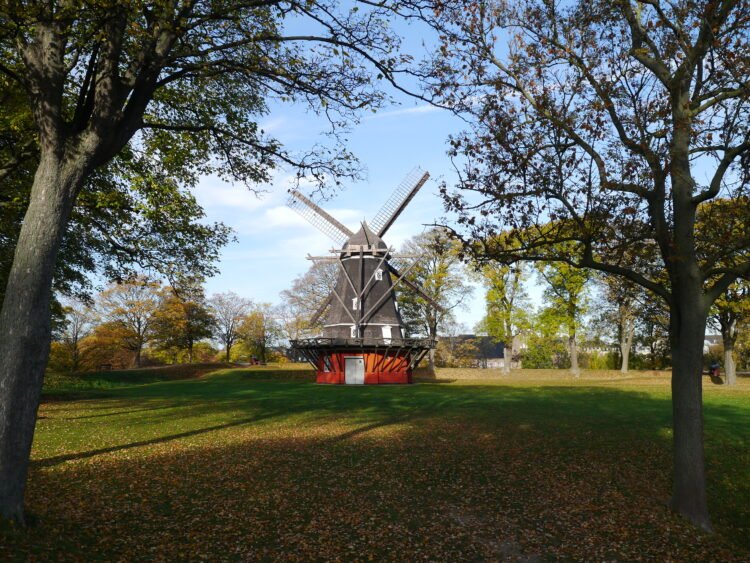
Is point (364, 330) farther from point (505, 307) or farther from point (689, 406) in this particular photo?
point (689, 406)

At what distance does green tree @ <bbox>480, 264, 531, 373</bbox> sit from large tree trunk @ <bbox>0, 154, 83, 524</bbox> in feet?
140

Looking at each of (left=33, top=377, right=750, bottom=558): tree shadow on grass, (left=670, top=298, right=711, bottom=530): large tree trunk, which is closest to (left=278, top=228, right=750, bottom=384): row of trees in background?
(left=33, top=377, right=750, bottom=558): tree shadow on grass

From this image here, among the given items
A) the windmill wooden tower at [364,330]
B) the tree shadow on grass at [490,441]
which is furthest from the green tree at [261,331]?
the tree shadow on grass at [490,441]

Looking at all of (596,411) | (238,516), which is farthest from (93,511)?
(596,411)

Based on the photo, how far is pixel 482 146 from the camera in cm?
1092

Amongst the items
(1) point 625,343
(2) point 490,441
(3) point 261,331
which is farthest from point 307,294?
(2) point 490,441

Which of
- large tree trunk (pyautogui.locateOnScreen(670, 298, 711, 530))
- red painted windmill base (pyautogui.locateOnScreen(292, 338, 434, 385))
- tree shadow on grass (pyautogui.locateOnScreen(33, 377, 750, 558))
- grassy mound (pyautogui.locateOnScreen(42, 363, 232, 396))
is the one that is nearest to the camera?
large tree trunk (pyautogui.locateOnScreen(670, 298, 711, 530))

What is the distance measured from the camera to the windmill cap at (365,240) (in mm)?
41312

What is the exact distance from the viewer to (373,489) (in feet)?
35.6

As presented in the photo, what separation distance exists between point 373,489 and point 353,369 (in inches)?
1137

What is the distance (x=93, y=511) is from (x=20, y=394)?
9.71ft

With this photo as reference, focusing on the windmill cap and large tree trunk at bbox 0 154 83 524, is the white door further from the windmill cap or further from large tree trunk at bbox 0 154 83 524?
large tree trunk at bbox 0 154 83 524

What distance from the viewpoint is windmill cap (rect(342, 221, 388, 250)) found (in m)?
41.3

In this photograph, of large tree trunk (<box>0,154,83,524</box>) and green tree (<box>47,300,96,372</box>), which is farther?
green tree (<box>47,300,96,372</box>)
